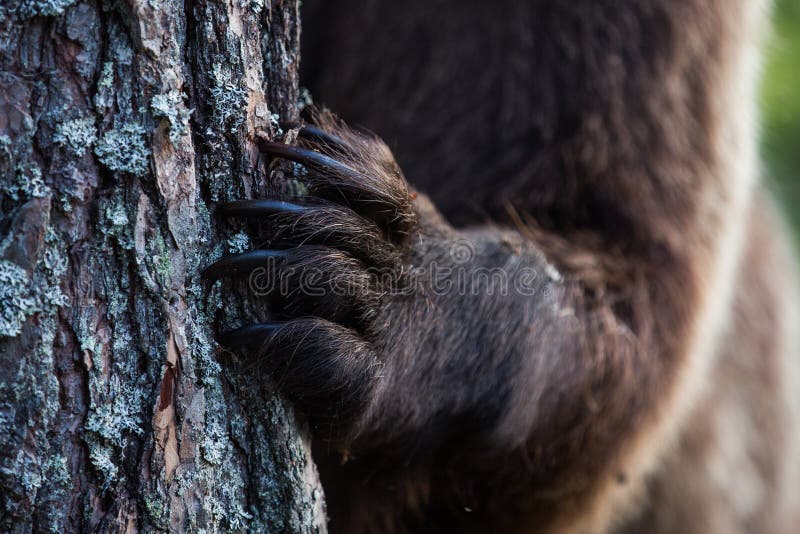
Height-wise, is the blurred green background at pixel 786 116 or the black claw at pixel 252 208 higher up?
the blurred green background at pixel 786 116

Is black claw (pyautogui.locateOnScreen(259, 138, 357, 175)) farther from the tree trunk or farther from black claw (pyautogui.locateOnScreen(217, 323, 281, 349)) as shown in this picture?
black claw (pyautogui.locateOnScreen(217, 323, 281, 349))

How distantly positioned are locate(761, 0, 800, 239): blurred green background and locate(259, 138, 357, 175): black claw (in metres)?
4.40

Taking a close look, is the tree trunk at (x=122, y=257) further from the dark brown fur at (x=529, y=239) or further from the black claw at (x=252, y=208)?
the dark brown fur at (x=529, y=239)

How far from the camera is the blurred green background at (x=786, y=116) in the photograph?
5.66m

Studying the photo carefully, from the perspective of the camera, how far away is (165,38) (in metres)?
1.18

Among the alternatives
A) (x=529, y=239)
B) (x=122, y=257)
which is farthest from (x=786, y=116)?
(x=122, y=257)

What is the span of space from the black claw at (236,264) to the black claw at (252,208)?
6 centimetres

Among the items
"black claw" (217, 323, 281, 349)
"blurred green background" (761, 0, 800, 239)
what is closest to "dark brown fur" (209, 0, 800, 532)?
"black claw" (217, 323, 281, 349)

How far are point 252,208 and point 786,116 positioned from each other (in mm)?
4987

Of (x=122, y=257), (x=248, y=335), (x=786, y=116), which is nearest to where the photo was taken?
(x=122, y=257)

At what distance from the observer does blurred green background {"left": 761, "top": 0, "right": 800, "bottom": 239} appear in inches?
223

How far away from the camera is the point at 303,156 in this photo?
1.35 meters

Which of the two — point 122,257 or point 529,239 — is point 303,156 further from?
point 529,239

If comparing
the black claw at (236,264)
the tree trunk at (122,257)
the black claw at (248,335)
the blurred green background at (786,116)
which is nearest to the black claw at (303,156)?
the tree trunk at (122,257)
